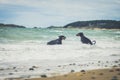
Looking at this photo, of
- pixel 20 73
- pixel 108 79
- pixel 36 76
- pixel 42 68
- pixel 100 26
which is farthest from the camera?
pixel 100 26

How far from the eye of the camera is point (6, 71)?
1048 centimetres

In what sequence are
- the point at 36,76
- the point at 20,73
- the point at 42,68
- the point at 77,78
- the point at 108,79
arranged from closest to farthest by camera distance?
the point at 108,79, the point at 77,78, the point at 36,76, the point at 20,73, the point at 42,68

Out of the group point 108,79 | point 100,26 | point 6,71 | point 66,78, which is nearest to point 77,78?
point 66,78

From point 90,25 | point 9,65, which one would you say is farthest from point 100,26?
point 9,65

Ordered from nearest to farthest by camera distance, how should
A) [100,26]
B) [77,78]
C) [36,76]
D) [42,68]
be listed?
[77,78] → [36,76] → [42,68] → [100,26]

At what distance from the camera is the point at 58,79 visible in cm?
870

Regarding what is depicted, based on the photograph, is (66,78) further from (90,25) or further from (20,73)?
(90,25)

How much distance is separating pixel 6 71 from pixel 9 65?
4.99 feet

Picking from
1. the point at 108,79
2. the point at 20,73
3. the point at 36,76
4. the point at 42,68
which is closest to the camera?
the point at 108,79

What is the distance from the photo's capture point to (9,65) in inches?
472

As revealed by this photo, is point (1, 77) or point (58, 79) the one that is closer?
point (58, 79)

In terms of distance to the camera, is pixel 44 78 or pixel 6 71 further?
pixel 6 71

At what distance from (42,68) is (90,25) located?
505 feet

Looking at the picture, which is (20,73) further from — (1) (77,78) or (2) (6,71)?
(1) (77,78)
